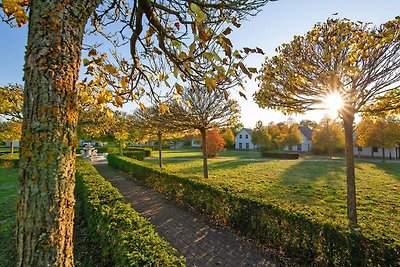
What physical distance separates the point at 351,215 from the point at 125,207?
5.62 meters

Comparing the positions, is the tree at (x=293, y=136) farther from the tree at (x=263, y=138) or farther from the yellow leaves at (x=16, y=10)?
the yellow leaves at (x=16, y=10)

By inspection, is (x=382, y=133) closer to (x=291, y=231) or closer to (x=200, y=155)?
(x=200, y=155)

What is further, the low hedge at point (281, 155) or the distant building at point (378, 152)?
the distant building at point (378, 152)

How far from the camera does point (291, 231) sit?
185 inches

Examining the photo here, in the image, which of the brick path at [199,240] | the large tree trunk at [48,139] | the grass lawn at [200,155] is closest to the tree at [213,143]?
the grass lawn at [200,155]

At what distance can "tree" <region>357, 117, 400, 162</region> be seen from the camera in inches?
1075

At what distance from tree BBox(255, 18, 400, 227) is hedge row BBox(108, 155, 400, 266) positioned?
19.5 inches

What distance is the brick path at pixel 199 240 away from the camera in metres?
4.64

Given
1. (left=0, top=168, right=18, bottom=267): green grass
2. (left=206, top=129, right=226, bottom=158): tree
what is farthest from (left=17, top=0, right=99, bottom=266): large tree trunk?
(left=206, top=129, right=226, bottom=158): tree

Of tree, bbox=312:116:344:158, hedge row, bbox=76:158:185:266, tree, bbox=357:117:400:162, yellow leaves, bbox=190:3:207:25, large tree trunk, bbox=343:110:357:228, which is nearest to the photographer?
yellow leaves, bbox=190:3:207:25

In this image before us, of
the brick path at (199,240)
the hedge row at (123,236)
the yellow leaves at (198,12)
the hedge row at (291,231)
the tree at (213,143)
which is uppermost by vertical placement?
the yellow leaves at (198,12)

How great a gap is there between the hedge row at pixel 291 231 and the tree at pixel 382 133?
98.2ft

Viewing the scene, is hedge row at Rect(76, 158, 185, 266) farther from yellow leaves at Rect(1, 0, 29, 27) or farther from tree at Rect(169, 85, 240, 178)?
tree at Rect(169, 85, 240, 178)

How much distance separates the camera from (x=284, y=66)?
5383 millimetres
